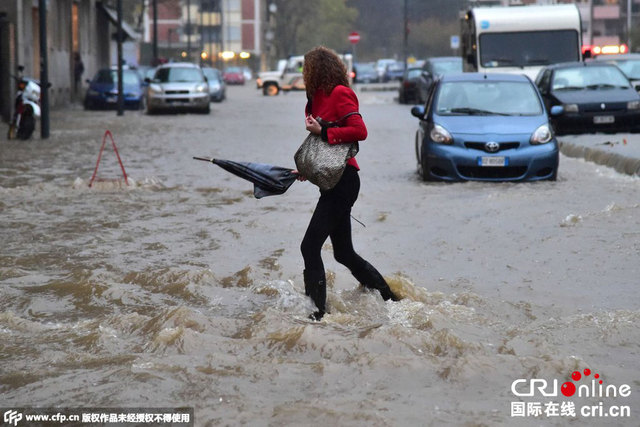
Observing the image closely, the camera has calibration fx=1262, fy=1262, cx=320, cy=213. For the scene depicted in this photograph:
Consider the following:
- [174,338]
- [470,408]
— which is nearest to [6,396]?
[174,338]

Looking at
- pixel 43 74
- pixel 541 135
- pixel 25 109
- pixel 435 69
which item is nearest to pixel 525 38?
pixel 43 74

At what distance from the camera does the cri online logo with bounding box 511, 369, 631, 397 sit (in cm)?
593

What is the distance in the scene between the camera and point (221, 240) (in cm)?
1149

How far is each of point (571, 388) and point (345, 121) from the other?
7.15 feet

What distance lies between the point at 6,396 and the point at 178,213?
7.63 meters

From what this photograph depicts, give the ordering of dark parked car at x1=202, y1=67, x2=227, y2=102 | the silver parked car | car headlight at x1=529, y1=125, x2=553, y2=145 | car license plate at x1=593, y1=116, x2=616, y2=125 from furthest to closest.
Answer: dark parked car at x1=202, y1=67, x2=227, y2=102
the silver parked car
car license plate at x1=593, y1=116, x2=616, y2=125
car headlight at x1=529, y1=125, x2=553, y2=145

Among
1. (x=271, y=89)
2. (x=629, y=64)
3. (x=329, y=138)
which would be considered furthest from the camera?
(x=271, y=89)

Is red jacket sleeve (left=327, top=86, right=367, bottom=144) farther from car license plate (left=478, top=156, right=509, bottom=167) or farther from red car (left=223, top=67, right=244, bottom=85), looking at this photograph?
red car (left=223, top=67, right=244, bottom=85)

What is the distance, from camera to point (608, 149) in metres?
19.5

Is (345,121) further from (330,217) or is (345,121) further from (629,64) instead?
(629,64)

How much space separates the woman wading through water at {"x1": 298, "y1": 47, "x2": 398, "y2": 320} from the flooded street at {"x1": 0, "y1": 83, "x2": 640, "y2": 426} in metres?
0.33

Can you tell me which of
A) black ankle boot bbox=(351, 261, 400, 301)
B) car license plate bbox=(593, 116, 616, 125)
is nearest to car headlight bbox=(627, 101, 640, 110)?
car license plate bbox=(593, 116, 616, 125)

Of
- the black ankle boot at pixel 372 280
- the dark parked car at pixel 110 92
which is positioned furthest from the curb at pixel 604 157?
the dark parked car at pixel 110 92

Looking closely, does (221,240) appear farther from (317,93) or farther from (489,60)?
(489,60)
